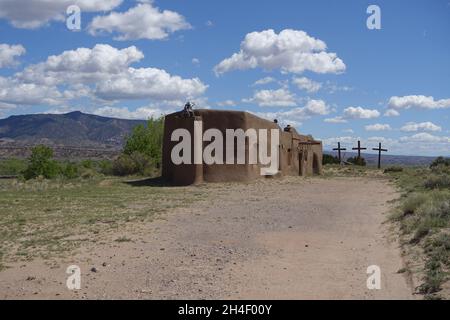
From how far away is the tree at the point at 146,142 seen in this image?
41625 millimetres

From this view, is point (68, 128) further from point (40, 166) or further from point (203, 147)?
point (203, 147)

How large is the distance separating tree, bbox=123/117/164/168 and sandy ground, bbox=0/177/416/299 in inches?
1059

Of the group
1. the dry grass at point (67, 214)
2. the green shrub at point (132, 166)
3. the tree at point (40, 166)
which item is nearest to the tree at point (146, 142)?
the green shrub at point (132, 166)

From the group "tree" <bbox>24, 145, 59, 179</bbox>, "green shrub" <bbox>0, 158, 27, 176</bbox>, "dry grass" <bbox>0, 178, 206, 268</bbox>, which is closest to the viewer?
"dry grass" <bbox>0, 178, 206, 268</bbox>

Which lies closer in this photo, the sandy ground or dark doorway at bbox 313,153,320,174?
the sandy ground

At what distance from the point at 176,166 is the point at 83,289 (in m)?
19.2

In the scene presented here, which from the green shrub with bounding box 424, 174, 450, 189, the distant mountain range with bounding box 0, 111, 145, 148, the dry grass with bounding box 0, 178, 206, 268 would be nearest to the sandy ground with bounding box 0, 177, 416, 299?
the dry grass with bounding box 0, 178, 206, 268

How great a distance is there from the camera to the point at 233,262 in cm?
891

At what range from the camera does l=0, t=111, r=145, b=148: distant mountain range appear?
501 ft

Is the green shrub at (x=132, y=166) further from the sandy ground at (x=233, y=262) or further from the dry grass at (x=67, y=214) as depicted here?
the sandy ground at (x=233, y=262)

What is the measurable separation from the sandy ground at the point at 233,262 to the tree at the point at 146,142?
88.2ft

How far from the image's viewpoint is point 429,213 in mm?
11625

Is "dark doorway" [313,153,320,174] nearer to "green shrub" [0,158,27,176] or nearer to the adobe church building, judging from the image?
the adobe church building
